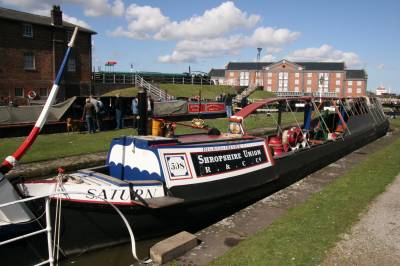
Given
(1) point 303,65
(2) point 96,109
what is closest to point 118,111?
(2) point 96,109

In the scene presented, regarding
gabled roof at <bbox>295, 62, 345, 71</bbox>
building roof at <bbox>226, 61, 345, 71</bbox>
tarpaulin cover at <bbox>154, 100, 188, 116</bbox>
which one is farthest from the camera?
building roof at <bbox>226, 61, 345, 71</bbox>

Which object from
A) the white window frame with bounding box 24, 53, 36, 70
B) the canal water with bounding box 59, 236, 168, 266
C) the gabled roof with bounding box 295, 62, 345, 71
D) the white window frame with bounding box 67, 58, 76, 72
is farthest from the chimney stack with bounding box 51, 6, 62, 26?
the gabled roof with bounding box 295, 62, 345, 71

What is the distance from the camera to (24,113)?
18.0 m

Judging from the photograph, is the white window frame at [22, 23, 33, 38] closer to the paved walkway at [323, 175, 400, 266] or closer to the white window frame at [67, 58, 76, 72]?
the white window frame at [67, 58, 76, 72]

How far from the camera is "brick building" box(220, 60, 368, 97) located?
9975 centimetres

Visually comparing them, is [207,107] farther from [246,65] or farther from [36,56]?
[246,65]

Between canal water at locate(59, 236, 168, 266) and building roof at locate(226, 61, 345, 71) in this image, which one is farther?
building roof at locate(226, 61, 345, 71)

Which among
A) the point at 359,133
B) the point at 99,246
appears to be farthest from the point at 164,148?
the point at 359,133

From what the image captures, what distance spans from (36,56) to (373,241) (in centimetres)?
3734

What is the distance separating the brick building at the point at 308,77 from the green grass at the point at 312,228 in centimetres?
9156

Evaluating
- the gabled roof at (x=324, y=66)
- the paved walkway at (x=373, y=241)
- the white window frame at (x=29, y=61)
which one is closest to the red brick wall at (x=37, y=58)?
the white window frame at (x=29, y=61)

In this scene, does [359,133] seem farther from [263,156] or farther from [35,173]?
[35,173]

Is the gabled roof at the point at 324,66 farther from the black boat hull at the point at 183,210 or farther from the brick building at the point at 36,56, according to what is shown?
the black boat hull at the point at 183,210

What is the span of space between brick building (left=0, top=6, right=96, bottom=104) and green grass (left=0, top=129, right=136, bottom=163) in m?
17.3
